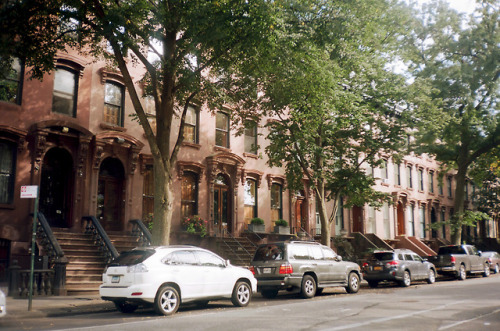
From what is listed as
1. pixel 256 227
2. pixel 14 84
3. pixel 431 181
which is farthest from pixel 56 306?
pixel 431 181

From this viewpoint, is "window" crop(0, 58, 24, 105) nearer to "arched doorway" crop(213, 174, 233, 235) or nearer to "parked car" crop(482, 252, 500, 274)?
"arched doorway" crop(213, 174, 233, 235)

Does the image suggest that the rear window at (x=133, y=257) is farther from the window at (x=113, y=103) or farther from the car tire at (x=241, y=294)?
the window at (x=113, y=103)

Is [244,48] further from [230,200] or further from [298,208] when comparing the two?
[298,208]

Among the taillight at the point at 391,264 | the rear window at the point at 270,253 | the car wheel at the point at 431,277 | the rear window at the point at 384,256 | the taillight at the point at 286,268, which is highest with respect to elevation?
the rear window at the point at 270,253

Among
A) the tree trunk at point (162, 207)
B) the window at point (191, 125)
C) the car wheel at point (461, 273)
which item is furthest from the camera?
the car wheel at point (461, 273)

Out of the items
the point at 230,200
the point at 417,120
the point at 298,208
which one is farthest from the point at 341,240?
the point at 417,120

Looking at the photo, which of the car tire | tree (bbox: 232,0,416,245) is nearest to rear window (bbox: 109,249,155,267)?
the car tire

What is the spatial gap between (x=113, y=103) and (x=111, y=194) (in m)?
3.78

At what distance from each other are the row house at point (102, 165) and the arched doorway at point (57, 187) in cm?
4

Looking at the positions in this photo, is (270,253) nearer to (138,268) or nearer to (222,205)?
(138,268)

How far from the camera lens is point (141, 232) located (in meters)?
18.8

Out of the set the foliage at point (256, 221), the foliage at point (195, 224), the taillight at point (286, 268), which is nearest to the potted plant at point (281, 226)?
the foliage at point (256, 221)

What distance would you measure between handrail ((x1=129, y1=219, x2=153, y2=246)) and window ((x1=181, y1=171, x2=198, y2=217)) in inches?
118

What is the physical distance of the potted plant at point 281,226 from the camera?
25.3 meters
